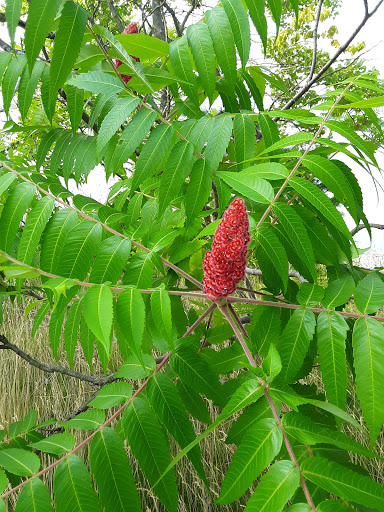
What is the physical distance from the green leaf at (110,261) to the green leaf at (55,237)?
0.45 ft

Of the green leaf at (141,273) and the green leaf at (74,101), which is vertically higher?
the green leaf at (74,101)

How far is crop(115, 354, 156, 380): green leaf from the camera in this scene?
48.9 inches

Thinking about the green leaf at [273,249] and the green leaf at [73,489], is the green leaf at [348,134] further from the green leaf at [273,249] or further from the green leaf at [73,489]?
the green leaf at [73,489]

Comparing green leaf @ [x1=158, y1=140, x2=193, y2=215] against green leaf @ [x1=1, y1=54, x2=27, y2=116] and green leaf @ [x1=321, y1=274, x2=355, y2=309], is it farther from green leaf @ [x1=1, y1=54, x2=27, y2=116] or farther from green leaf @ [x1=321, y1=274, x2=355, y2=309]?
green leaf @ [x1=1, y1=54, x2=27, y2=116]

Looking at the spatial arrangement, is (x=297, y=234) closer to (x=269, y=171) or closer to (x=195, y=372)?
(x=269, y=171)

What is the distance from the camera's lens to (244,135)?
143 centimetres

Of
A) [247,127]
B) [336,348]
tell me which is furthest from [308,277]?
[247,127]

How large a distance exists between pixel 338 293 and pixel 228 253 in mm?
357

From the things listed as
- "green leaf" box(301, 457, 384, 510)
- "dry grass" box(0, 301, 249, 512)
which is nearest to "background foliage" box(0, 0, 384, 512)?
"green leaf" box(301, 457, 384, 510)

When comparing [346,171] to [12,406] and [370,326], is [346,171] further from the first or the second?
[12,406]

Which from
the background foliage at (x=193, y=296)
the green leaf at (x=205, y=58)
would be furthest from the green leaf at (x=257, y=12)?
the green leaf at (x=205, y=58)

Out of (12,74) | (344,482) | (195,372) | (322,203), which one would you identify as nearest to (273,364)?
(344,482)

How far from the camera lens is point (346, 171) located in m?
1.39

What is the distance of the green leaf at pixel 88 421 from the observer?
3.61 ft
